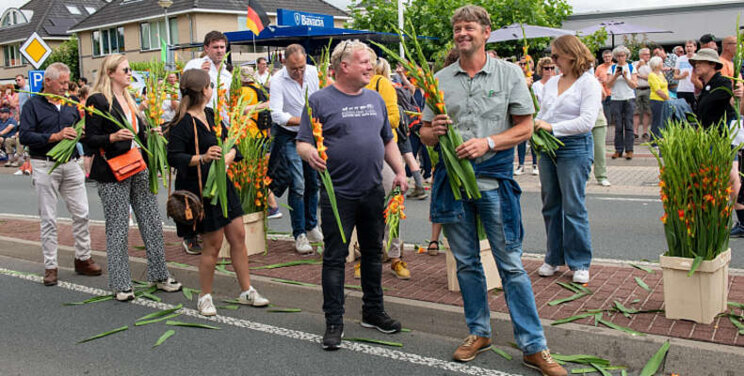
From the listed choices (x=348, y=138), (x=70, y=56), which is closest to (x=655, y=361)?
(x=348, y=138)

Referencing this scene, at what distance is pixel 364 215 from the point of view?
5.07 m

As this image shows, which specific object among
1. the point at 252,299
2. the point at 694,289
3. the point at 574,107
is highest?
the point at 574,107

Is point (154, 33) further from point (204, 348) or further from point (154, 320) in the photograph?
point (204, 348)

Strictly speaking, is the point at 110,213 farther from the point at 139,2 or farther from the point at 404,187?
the point at 139,2

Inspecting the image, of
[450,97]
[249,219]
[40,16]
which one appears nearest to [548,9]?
[249,219]

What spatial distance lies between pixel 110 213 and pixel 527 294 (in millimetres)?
3820

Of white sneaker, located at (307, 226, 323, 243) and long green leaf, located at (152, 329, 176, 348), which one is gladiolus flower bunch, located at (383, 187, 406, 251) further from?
long green leaf, located at (152, 329, 176, 348)

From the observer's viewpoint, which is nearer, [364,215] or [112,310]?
[364,215]

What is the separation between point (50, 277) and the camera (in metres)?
6.96

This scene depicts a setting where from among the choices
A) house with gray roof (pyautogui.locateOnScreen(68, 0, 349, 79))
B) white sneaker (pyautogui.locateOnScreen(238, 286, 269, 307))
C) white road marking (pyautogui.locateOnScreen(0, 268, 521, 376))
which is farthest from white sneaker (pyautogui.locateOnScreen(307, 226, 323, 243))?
house with gray roof (pyautogui.locateOnScreen(68, 0, 349, 79))

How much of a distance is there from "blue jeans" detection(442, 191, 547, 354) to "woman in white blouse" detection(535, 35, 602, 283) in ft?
4.79

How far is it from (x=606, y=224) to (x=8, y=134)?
19159 mm

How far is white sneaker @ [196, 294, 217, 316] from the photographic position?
5.73m

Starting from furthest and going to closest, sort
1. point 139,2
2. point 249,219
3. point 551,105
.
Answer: point 139,2, point 249,219, point 551,105
